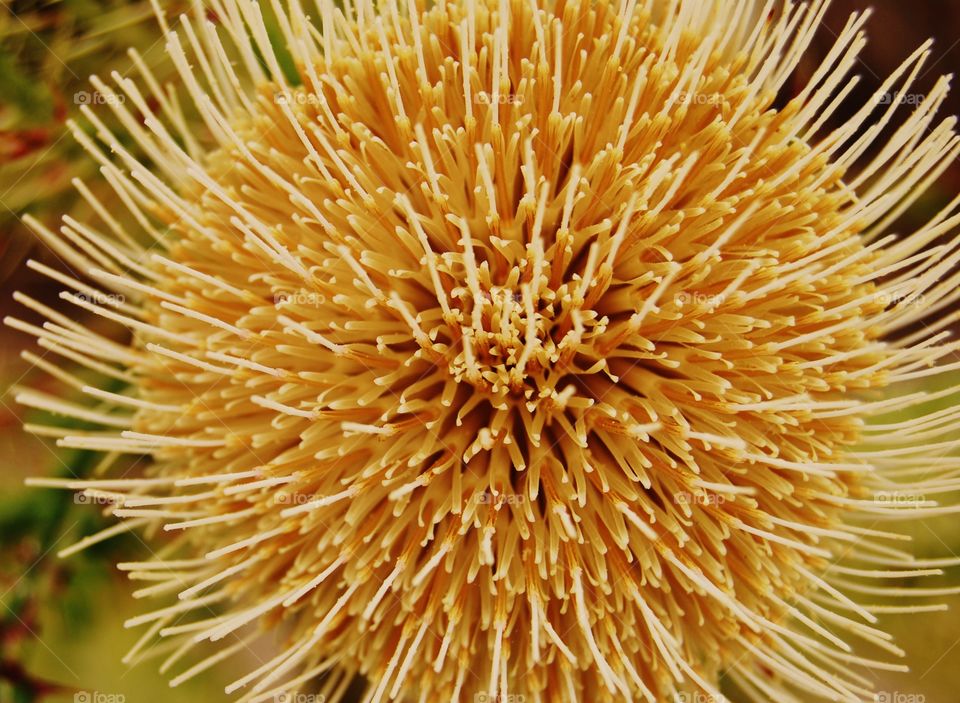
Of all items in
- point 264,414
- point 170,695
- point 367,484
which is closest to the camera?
point 367,484

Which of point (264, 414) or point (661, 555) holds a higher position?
point (264, 414)

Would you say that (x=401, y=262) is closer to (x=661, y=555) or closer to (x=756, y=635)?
(x=661, y=555)

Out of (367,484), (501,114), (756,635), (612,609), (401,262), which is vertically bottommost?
(756,635)

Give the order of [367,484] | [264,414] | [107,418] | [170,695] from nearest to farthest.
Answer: [367,484]
[264,414]
[107,418]
[170,695]

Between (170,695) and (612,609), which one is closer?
(612,609)

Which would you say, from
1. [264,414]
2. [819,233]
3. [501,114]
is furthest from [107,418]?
[819,233]

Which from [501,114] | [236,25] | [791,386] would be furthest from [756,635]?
[236,25]
